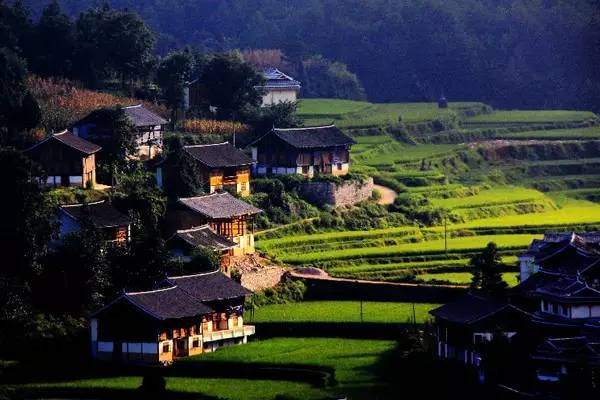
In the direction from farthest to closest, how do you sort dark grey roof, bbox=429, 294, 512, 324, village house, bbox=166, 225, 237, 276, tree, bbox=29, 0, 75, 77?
tree, bbox=29, 0, 75, 77 → village house, bbox=166, 225, 237, 276 → dark grey roof, bbox=429, 294, 512, 324

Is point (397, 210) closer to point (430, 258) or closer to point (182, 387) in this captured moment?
point (430, 258)

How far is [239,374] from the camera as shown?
44719mm

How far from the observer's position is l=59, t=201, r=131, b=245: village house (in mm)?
50750

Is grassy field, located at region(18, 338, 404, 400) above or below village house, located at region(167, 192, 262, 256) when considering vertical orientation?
below

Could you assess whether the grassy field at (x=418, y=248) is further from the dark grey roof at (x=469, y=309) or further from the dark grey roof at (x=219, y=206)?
the dark grey roof at (x=469, y=309)

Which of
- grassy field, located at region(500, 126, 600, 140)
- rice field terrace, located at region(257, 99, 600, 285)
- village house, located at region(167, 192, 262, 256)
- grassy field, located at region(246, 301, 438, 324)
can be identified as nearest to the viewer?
grassy field, located at region(246, 301, 438, 324)

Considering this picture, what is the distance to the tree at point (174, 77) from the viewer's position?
66688 mm

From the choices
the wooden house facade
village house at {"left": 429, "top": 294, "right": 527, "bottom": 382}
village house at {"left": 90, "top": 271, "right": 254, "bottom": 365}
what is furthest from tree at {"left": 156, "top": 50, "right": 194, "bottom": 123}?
village house at {"left": 429, "top": 294, "right": 527, "bottom": 382}

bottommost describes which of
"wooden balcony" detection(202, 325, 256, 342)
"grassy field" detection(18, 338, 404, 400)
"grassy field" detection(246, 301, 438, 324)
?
"grassy field" detection(18, 338, 404, 400)

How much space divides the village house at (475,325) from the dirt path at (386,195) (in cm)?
1789

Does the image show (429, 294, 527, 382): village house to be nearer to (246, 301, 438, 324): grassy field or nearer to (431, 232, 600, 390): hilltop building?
(431, 232, 600, 390): hilltop building

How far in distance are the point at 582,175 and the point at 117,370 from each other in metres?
34.8

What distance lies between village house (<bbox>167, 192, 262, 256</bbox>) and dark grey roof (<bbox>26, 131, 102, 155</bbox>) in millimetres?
3167

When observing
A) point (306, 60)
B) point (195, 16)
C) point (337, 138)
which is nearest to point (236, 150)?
point (337, 138)
